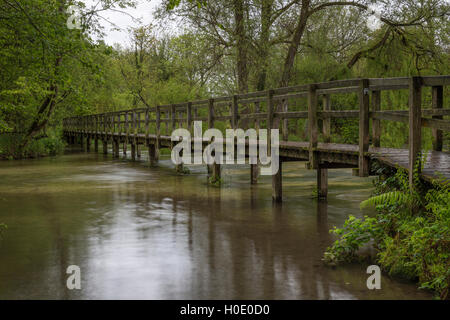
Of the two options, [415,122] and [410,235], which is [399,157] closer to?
[415,122]

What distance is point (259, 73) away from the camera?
23.5 meters

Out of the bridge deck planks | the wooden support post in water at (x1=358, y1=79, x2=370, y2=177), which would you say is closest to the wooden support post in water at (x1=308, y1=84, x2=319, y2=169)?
the bridge deck planks

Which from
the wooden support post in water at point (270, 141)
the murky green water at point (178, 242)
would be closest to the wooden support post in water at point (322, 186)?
the murky green water at point (178, 242)

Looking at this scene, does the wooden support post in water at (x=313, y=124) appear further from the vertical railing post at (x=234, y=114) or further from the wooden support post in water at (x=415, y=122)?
the vertical railing post at (x=234, y=114)

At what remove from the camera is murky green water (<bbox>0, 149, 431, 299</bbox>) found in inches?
248

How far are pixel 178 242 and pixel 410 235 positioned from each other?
12.2 ft

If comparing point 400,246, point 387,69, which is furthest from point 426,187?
point 387,69

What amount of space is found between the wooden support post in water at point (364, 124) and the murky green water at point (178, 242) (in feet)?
4.40

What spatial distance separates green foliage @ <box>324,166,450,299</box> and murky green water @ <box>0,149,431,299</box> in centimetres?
24

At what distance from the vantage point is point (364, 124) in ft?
29.1

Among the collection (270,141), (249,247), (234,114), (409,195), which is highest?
(234,114)

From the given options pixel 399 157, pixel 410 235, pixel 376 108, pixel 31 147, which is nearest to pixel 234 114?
pixel 376 108
